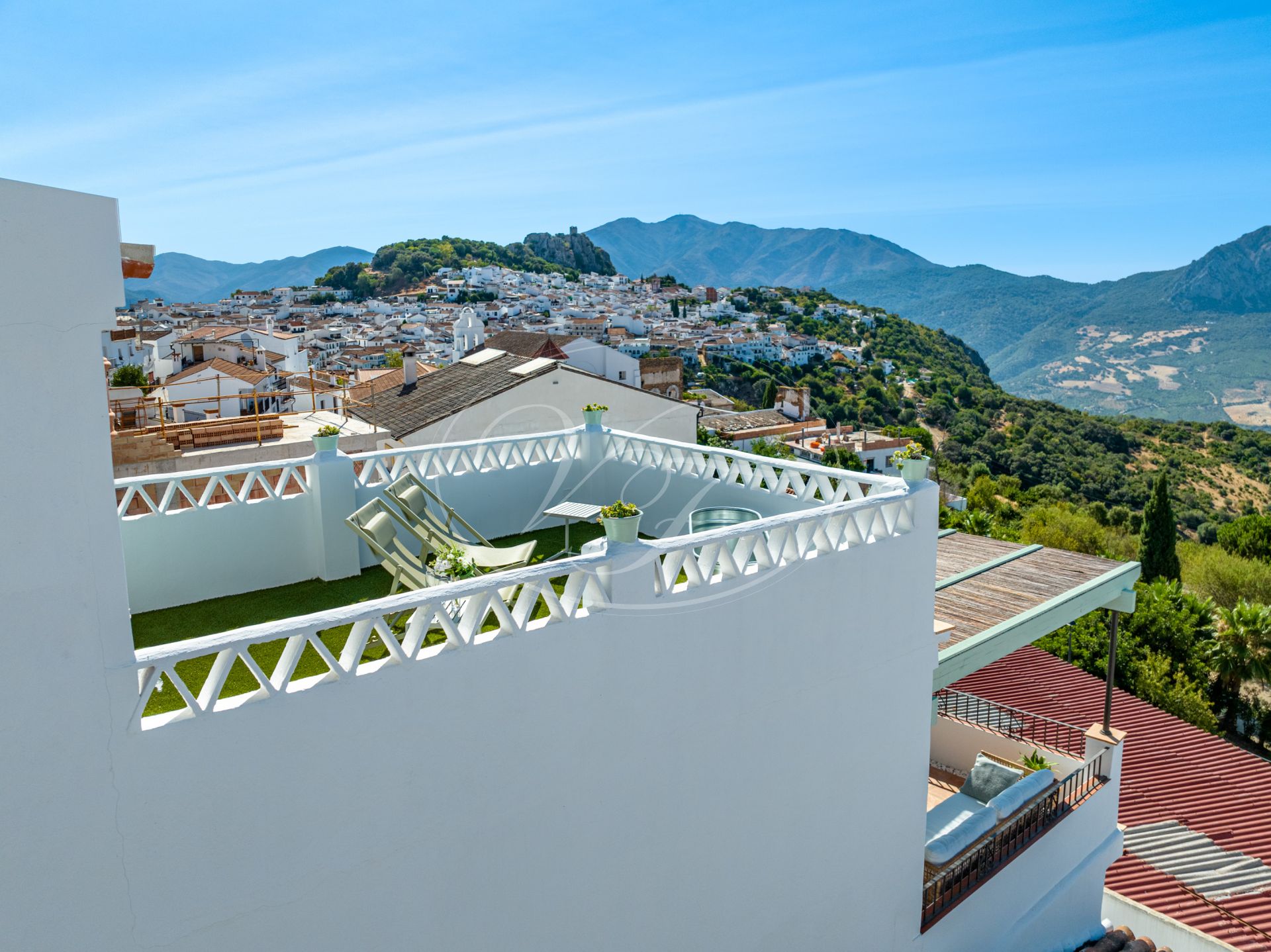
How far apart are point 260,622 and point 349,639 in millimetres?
2894

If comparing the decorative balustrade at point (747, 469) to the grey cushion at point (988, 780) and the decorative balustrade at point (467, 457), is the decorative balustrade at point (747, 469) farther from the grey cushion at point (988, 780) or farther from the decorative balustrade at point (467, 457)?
the grey cushion at point (988, 780)

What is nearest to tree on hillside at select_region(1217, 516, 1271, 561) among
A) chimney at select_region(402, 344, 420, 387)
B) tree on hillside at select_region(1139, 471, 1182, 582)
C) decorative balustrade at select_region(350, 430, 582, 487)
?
tree on hillside at select_region(1139, 471, 1182, 582)

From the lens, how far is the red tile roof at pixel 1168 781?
1187 centimetres

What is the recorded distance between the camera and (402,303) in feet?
392

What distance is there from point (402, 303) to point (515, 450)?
117 m

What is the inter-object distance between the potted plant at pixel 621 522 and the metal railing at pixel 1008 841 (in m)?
4.86

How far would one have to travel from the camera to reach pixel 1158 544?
28.9m

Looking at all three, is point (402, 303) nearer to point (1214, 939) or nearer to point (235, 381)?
point (235, 381)

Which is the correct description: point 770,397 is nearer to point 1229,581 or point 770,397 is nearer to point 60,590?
point 1229,581

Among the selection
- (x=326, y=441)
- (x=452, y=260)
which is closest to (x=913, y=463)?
(x=326, y=441)

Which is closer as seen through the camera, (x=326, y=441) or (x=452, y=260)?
(x=326, y=441)

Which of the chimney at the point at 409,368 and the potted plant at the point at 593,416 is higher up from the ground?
the chimney at the point at 409,368

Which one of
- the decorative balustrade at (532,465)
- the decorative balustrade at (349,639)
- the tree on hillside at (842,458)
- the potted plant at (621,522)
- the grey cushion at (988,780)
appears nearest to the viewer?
the decorative balustrade at (349,639)

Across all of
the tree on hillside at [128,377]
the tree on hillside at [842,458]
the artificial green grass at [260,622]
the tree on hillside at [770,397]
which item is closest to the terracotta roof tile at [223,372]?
the tree on hillside at [128,377]
